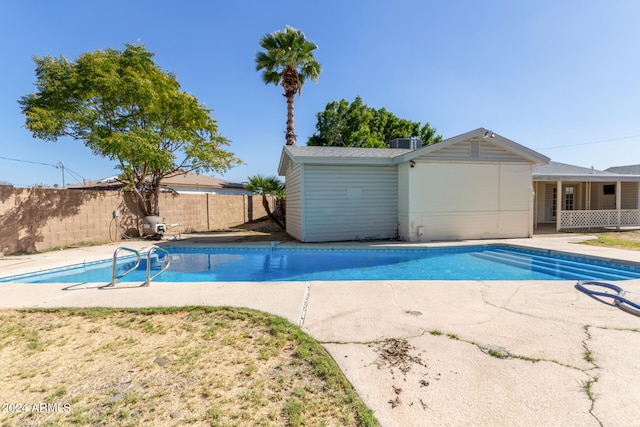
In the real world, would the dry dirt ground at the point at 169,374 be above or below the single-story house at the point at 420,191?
below

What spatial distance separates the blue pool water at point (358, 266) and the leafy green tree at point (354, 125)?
64.1 ft

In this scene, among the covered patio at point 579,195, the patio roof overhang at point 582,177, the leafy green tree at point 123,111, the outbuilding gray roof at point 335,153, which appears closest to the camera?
the leafy green tree at point 123,111

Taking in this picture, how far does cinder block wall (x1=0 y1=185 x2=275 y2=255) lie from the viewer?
944 cm

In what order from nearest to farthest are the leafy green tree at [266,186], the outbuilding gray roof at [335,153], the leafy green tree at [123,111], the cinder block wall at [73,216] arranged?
the cinder block wall at [73,216] < the leafy green tree at [123,111] < the outbuilding gray roof at [335,153] < the leafy green tree at [266,186]

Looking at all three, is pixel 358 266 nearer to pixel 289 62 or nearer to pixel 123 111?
pixel 123 111

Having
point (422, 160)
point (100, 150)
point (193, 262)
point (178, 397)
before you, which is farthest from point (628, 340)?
point (100, 150)

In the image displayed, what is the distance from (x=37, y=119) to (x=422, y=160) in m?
13.4

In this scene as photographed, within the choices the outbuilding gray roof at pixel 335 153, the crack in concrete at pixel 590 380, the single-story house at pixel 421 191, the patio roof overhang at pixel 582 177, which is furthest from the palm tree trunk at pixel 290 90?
the crack in concrete at pixel 590 380

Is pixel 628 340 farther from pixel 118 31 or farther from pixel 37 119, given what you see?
pixel 118 31

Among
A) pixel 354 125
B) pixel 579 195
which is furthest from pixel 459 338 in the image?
pixel 354 125

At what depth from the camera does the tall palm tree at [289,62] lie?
18.4 metres

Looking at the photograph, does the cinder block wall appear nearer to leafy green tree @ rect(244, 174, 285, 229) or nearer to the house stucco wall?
leafy green tree @ rect(244, 174, 285, 229)

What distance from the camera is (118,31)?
12070mm

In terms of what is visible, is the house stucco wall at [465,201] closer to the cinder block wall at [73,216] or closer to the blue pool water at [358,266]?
the blue pool water at [358,266]
